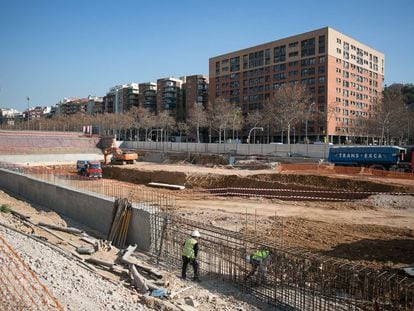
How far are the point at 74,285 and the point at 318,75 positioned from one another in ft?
234

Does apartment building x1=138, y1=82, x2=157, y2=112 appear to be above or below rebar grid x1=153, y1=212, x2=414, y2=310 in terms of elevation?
above

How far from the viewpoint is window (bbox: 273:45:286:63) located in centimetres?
7892

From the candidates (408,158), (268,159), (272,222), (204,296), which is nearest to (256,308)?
(204,296)

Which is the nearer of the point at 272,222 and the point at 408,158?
the point at 272,222

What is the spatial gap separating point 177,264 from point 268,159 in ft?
106

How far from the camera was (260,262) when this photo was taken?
9.95 metres

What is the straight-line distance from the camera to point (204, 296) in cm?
1009

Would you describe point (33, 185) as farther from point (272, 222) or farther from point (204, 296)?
point (204, 296)

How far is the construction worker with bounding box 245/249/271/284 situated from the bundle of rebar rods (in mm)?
6737

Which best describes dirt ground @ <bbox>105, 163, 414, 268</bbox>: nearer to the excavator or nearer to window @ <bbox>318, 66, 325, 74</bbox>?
the excavator

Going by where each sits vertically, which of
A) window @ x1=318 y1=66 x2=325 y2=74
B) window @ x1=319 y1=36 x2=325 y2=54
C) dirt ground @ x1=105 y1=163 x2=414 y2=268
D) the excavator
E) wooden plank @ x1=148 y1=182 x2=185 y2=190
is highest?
window @ x1=319 y1=36 x2=325 y2=54

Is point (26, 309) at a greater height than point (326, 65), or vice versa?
point (326, 65)

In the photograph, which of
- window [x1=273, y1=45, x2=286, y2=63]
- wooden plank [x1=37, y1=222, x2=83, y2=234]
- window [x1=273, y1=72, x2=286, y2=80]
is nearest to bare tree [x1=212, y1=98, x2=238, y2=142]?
window [x1=273, y1=72, x2=286, y2=80]

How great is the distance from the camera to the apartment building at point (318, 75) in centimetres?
7200
